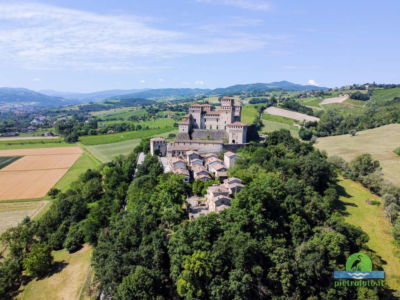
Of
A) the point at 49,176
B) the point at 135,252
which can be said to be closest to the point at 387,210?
the point at 135,252

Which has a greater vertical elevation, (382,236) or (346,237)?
(346,237)

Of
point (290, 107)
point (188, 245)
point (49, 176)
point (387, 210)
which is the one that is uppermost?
point (290, 107)

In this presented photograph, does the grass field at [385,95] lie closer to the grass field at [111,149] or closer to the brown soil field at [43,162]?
the grass field at [111,149]

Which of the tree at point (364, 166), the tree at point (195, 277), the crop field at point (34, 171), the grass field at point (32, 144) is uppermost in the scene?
the tree at point (364, 166)

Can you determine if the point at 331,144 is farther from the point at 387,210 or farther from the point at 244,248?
the point at 244,248

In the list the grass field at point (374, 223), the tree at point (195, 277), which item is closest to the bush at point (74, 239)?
the tree at point (195, 277)

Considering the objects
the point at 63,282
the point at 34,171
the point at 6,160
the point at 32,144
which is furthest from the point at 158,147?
the point at 32,144

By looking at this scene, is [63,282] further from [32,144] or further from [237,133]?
[32,144]

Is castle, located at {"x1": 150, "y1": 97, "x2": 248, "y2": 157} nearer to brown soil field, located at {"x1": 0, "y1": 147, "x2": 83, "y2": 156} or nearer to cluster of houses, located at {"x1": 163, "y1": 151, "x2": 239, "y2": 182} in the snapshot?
cluster of houses, located at {"x1": 163, "y1": 151, "x2": 239, "y2": 182}
